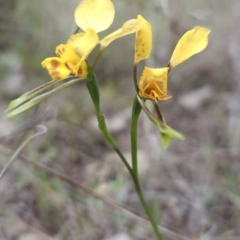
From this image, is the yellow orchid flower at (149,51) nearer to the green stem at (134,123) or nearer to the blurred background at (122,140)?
the green stem at (134,123)

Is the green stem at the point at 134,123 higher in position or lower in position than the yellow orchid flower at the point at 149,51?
lower

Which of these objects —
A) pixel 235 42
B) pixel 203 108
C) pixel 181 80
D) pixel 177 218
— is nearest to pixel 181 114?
pixel 203 108

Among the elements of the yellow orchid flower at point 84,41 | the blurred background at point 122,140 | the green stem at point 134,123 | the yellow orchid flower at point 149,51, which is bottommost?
the blurred background at point 122,140

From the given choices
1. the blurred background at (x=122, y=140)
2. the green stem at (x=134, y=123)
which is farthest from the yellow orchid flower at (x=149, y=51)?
the blurred background at (x=122, y=140)

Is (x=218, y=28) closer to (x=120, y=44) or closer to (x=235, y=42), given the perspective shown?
(x=235, y=42)

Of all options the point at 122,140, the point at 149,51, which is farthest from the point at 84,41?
the point at 122,140

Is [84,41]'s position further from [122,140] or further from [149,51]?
[122,140]

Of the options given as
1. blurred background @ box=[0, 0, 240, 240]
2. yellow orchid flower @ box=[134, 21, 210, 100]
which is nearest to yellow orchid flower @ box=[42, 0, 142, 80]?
yellow orchid flower @ box=[134, 21, 210, 100]

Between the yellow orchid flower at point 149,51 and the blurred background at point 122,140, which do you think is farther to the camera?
the blurred background at point 122,140
